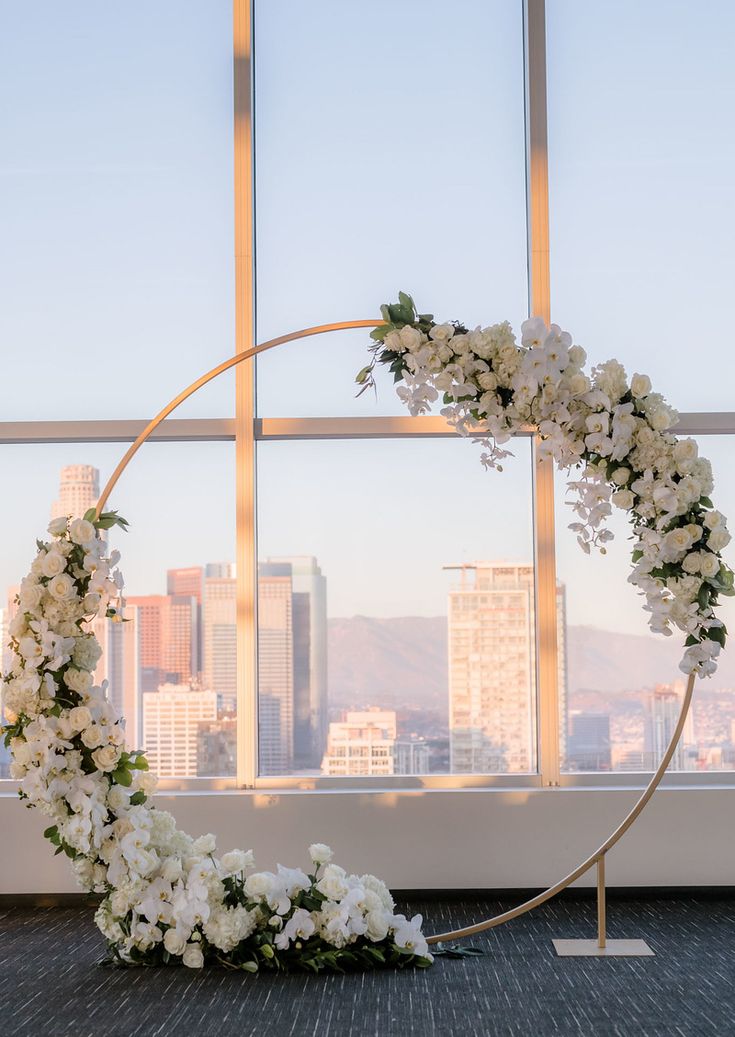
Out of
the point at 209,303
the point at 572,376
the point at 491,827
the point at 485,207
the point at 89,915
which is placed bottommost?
the point at 89,915

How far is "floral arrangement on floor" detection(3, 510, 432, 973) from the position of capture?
346 cm

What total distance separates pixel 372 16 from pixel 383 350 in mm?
2236

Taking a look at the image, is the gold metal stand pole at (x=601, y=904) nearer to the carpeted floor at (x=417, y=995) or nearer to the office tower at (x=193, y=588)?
the carpeted floor at (x=417, y=995)

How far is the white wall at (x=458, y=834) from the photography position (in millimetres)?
4598

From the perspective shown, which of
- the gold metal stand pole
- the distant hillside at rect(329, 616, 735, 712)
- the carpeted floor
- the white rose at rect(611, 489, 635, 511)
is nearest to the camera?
the carpeted floor

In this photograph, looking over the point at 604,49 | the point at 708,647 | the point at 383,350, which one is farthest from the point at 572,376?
the point at 604,49

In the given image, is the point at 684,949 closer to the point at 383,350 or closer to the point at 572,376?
the point at 572,376

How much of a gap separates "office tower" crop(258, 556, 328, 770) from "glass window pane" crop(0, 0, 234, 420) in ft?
3.23

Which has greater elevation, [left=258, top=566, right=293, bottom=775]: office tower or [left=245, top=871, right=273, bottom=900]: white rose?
[left=258, top=566, right=293, bottom=775]: office tower

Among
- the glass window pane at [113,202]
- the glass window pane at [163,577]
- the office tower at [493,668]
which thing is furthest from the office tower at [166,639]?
the office tower at [493,668]

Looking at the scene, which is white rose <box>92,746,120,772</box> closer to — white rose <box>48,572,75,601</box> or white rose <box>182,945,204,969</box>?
white rose <box>48,572,75,601</box>

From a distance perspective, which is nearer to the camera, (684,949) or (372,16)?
(684,949)

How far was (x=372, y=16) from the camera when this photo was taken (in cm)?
507

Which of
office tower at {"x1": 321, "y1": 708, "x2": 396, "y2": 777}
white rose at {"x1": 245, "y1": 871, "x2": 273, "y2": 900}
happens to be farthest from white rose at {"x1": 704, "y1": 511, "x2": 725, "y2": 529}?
office tower at {"x1": 321, "y1": 708, "x2": 396, "y2": 777}
